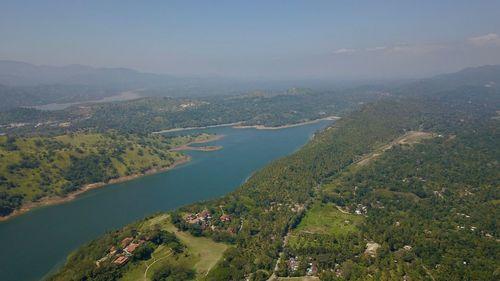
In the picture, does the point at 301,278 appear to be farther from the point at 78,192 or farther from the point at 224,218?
the point at 78,192

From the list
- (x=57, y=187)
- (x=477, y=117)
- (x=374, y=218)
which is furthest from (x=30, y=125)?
(x=477, y=117)

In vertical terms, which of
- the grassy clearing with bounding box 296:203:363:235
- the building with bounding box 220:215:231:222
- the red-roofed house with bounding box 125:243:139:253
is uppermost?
the red-roofed house with bounding box 125:243:139:253

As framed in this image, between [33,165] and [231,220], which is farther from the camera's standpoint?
[33,165]

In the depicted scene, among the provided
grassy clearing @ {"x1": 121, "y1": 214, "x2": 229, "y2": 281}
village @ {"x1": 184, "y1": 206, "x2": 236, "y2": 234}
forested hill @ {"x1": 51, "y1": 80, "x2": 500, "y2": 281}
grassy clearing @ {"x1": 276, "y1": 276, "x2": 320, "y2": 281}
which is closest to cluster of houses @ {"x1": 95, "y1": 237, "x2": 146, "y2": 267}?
forested hill @ {"x1": 51, "y1": 80, "x2": 500, "y2": 281}

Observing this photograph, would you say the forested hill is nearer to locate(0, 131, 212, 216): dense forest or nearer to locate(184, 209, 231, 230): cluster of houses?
locate(184, 209, 231, 230): cluster of houses

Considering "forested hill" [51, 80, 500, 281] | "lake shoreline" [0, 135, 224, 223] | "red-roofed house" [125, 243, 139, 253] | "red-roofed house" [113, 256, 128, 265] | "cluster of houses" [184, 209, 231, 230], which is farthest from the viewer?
"lake shoreline" [0, 135, 224, 223]

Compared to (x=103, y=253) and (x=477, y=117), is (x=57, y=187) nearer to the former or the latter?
(x=103, y=253)

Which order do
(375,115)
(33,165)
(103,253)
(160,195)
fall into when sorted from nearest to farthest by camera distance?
(103,253)
(160,195)
(33,165)
(375,115)
